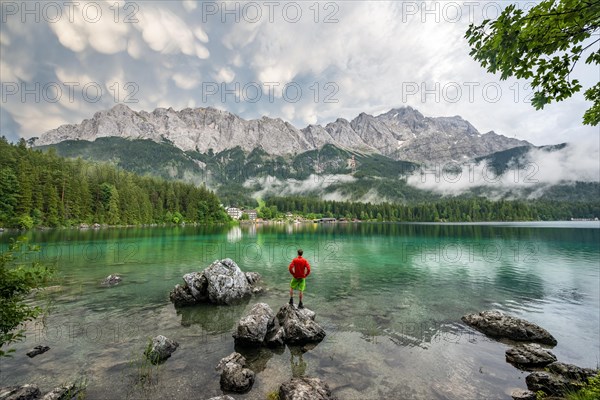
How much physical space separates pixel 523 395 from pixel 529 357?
3903mm

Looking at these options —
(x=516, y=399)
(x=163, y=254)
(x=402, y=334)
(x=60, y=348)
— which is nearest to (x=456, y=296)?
(x=402, y=334)

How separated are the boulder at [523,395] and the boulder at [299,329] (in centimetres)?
881

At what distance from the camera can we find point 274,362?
13.0m

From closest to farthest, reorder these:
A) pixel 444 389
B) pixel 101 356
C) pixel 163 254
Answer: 1. pixel 444 389
2. pixel 101 356
3. pixel 163 254

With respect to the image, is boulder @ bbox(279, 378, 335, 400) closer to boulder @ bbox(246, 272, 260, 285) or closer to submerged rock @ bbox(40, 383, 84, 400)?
submerged rock @ bbox(40, 383, 84, 400)

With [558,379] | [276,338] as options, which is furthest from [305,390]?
[558,379]

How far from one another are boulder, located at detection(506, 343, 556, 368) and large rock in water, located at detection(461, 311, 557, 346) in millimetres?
2411

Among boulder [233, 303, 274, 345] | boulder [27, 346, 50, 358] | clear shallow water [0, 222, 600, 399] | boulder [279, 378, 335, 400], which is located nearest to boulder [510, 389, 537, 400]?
clear shallow water [0, 222, 600, 399]

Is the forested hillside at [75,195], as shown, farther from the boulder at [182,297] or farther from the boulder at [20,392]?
the boulder at [20,392]

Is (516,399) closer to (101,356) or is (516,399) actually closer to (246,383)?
(246,383)

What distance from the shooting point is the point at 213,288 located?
22.1 m

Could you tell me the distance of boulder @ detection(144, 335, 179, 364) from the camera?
1254cm

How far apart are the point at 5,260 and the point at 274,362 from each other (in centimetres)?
1099

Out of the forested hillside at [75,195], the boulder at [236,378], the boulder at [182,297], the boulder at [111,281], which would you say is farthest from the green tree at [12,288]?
the forested hillside at [75,195]
